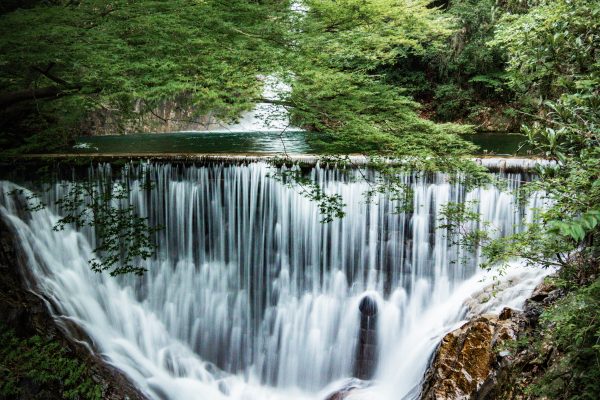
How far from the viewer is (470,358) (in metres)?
5.22

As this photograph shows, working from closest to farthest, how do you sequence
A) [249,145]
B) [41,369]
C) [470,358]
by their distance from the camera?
[470,358], [41,369], [249,145]

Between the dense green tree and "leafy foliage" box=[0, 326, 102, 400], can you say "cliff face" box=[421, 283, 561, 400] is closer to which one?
the dense green tree

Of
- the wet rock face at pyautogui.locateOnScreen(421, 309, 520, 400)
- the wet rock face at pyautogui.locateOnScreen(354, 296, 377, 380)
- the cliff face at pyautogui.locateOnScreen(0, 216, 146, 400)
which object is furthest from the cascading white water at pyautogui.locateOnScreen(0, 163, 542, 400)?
the wet rock face at pyautogui.locateOnScreen(421, 309, 520, 400)

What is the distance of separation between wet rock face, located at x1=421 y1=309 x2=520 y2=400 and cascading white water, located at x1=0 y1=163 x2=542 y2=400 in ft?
4.45

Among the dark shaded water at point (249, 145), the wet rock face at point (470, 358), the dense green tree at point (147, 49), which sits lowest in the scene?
the wet rock face at point (470, 358)

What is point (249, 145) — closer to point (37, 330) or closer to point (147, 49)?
point (37, 330)

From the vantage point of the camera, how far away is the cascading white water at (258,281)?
7.43m

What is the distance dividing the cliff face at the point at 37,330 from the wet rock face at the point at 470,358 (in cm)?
458

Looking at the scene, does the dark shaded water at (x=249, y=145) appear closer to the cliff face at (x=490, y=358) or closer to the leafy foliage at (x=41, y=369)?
the cliff face at (x=490, y=358)

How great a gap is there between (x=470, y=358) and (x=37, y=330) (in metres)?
6.07

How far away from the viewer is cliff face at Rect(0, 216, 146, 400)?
5.64 metres

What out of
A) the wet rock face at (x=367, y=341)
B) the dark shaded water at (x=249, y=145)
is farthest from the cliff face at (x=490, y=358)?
the dark shaded water at (x=249, y=145)

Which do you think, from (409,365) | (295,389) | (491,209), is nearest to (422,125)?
(491,209)

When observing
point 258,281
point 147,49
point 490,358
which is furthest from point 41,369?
point 490,358
